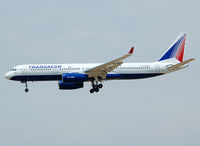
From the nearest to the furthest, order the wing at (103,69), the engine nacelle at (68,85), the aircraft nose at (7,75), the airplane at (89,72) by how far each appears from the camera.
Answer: the wing at (103,69), the airplane at (89,72), the aircraft nose at (7,75), the engine nacelle at (68,85)

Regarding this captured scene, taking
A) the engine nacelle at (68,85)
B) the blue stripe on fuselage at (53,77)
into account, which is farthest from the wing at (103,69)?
the engine nacelle at (68,85)

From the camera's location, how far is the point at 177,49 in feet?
222

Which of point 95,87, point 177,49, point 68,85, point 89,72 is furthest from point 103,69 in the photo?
point 177,49

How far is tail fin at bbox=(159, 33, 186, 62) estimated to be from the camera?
66769 millimetres

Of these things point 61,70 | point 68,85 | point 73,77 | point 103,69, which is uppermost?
point 61,70

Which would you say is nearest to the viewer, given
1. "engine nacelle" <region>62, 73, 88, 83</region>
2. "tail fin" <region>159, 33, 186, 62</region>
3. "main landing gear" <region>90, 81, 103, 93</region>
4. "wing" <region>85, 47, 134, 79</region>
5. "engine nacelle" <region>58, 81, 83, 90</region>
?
"wing" <region>85, 47, 134, 79</region>

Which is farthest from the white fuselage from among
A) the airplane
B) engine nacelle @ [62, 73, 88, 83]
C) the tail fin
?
the tail fin

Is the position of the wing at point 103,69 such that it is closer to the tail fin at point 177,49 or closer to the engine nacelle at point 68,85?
the engine nacelle at point 68,85

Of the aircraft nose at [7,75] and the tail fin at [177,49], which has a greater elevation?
the tail fin at [177,49]

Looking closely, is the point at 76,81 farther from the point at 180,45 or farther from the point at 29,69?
the point at 180,45

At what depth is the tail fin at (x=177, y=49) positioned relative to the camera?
6677 centimetres

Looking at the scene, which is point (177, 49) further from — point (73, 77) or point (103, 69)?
point (73, 77)

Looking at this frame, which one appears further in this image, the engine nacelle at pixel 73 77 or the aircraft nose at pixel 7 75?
the aircraft nose at pixel 7 75

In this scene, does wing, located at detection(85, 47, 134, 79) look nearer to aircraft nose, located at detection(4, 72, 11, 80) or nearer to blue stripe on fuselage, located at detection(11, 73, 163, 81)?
blue stripe on fuselage, located at detection(11, 73, 163, 81)
